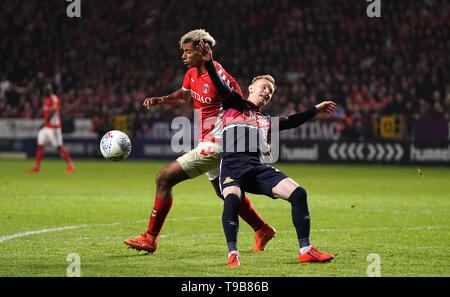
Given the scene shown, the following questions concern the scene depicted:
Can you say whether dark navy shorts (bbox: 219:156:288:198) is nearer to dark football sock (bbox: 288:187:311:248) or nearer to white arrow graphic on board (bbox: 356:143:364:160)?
dark football sock (bbox: 288:187:311:248)

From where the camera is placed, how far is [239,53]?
28.6 metres

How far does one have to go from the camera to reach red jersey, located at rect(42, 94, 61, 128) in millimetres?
18891

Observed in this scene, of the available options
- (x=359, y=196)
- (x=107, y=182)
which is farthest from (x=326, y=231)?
(x=107, y=182)

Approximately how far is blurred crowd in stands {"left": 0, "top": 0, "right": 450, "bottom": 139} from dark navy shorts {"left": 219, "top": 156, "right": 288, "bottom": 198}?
53.3 ft

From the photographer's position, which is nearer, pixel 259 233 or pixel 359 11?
pixel 259 233

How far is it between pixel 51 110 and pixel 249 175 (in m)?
13.2

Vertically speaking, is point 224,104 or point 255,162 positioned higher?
point 224,104

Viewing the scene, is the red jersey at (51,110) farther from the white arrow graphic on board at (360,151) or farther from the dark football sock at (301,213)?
the dark football sock at (301,213)

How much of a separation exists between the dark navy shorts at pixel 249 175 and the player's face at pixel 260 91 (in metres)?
0.55

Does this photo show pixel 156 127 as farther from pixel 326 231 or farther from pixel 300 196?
pixel 300 196

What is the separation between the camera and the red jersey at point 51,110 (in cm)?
1889

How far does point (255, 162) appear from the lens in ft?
22.4
